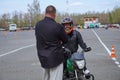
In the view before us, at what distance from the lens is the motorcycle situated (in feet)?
19.4

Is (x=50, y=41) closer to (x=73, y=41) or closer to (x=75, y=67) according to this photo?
(x=75, y=67)

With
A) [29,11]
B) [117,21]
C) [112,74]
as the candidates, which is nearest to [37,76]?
[112,74]

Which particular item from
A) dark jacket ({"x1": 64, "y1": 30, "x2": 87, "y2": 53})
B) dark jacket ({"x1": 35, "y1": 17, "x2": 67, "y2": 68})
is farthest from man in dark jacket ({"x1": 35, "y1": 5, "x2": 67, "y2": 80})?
dark jacket ({"x1": 64, "y1": 30, "x2": 87, "y2": 53})

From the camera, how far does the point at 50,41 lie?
18.5 feet

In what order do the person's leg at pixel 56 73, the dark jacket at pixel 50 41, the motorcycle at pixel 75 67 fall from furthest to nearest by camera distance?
the motorcycle at pixel 75 67 < the person's leg at pixel 56 73 < the dark jacket at pixel 50 41

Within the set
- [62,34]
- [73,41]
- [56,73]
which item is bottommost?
[56,73]

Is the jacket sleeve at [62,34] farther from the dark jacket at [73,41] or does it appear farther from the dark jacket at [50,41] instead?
the dark jacket at [73,41]

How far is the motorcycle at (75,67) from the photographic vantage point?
5.92 metres

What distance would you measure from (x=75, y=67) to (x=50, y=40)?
70 centimetres

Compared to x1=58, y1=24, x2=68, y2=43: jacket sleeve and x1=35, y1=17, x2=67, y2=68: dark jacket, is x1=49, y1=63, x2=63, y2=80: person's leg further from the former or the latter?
x1=58, y1=24, x2=68, y2=43: jacket sleeve

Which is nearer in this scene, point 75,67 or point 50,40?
point 50,40

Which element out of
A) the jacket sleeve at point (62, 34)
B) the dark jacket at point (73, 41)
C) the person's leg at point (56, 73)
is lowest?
the person's leg at point (56, 73)

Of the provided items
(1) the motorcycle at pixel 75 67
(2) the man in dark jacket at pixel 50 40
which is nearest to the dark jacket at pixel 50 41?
(2) the man in dark jacket at pixel 50 40

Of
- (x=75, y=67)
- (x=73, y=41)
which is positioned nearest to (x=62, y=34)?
(x=75, y=67)
